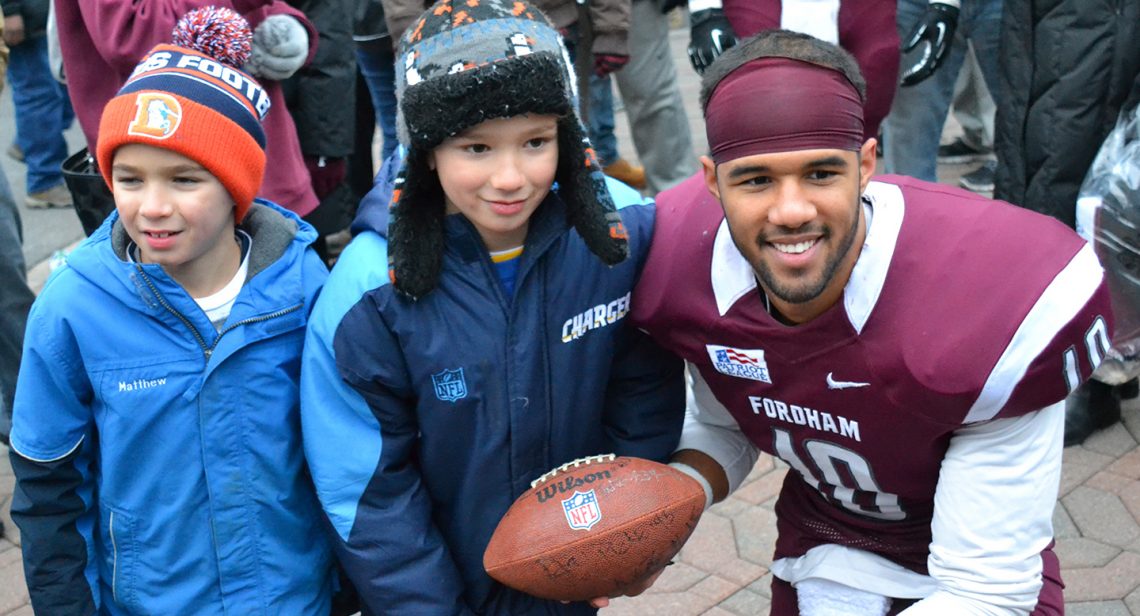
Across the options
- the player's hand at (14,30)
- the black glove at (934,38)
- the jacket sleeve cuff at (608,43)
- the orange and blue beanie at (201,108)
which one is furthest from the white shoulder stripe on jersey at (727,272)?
the player's hand at (14,30)

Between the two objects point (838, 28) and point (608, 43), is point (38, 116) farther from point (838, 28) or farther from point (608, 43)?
point (838, 28)

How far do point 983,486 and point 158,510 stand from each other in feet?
5.57

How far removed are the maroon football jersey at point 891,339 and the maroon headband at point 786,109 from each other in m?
0.23

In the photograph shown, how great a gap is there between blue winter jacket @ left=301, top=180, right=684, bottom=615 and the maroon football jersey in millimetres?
206

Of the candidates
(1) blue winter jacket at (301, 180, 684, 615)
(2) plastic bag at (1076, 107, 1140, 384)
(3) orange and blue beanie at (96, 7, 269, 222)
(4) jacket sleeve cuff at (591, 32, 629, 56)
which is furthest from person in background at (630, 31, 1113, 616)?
(4) jacket sleeve cuff at (591, 32, 629, 56)

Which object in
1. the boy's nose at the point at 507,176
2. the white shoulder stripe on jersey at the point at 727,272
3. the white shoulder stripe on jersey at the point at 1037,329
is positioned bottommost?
the white shoulder stripe on jersey at the point at 727,272

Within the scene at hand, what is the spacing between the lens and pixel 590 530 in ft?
8.17

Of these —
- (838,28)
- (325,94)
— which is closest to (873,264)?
(838,28)

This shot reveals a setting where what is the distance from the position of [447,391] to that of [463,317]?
0.16 m

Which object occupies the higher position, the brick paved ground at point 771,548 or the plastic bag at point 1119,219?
the plastic bag at point 1119,219

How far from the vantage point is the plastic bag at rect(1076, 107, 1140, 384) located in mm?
3848

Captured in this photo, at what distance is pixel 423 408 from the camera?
2578 millimetres

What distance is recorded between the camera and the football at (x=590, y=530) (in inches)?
98.0

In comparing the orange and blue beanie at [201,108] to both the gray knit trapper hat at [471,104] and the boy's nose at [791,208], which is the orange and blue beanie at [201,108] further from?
the boy's nose at [791,208]
